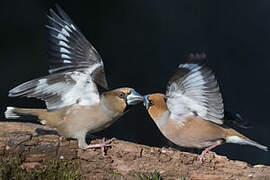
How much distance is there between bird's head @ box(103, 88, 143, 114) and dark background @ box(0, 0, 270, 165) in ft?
5.85

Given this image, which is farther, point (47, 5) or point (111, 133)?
point (111, 133)

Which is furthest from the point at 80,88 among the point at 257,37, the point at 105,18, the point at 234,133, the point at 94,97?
the point at 257,37

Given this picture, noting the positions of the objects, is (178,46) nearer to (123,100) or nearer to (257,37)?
(257,37)

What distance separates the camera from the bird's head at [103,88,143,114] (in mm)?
3375

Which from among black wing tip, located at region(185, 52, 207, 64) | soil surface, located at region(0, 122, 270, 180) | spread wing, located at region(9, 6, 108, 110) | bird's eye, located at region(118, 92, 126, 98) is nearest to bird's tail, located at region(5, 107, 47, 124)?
spread wing, located at region(9, 6, 108, 110)

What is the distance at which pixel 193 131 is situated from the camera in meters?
3.41

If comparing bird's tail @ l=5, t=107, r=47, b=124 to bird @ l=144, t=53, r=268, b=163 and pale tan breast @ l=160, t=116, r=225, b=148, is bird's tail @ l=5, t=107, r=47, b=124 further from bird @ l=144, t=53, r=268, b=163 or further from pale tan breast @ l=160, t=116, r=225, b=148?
pale tan breast @ l=160, t=116, r=225, b=148

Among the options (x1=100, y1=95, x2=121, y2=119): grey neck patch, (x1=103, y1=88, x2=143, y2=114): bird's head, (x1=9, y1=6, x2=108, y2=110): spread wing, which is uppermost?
(x1=9, y1=6, x2=108, y2=110): spread wing

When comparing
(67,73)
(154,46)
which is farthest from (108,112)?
(154,46)

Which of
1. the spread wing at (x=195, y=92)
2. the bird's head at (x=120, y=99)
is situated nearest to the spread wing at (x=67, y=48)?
the bird's head at (x=120, y=99)

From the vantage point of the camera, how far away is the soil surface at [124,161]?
3219 millimetres

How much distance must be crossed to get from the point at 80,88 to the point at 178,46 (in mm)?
2291

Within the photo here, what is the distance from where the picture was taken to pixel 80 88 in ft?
11.2

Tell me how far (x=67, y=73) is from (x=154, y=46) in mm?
2211
